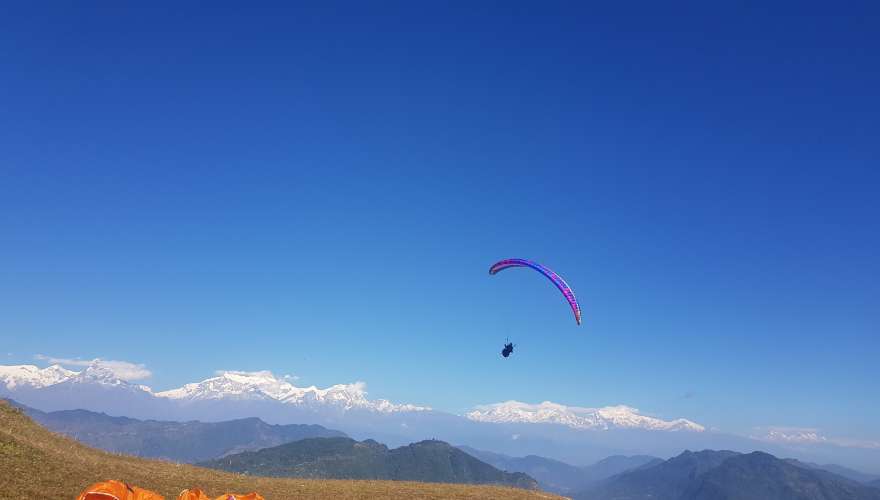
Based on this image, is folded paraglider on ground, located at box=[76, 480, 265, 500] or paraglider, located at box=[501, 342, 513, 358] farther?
paraglider, located at box=[501, 342, 513, 358]

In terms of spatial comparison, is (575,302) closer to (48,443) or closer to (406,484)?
(406,484)

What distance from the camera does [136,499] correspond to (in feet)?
45.2

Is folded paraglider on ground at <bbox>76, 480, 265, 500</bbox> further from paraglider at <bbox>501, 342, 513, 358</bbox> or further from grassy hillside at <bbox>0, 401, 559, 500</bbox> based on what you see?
paraglider at <bbox>501, 342, 513, 358</bbox>

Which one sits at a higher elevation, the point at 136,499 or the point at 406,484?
the point at 136,499

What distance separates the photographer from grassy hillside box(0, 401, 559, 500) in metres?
30.2

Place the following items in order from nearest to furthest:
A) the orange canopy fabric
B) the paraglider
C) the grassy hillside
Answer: the orange canopy fabric < the grassy hillside < the paraglider

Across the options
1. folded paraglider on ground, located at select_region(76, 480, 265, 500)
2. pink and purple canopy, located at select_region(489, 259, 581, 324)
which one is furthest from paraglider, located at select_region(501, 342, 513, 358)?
folded paraglider on ground, located at select_region(76, 480, 265, 500)

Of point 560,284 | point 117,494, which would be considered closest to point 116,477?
point 117,494

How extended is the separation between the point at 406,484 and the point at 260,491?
11560 millimetres

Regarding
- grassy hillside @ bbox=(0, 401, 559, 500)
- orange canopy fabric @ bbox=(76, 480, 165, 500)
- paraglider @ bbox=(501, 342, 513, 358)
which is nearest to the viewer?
orange canopy fabric @ bbox=(76, 480, 165, 500)

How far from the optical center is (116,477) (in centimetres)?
3534

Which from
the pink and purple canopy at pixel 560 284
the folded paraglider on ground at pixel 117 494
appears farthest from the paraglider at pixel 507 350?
the folded paraglider on ground at pixel 117 494

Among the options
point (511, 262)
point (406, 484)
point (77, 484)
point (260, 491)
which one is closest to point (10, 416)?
point (77, 484)

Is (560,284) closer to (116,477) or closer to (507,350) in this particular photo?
(507,350)
